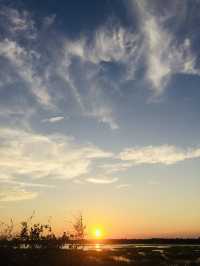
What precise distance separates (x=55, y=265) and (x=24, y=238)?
23826mm

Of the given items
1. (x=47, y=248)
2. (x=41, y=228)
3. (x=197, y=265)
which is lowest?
(x=197, y=265)

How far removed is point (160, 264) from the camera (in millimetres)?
50062

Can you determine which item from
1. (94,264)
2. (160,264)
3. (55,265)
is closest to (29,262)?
(55,265)

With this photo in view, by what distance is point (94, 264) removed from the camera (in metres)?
46.4

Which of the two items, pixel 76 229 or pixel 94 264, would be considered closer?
pixel 94 264

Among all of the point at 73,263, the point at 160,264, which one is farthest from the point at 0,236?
the point at 160,264

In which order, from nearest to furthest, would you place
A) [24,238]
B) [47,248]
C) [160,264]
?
1. [160,264]
2. [47,248]
3. [24,238]

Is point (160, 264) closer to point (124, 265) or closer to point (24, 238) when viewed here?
point (124, 265)

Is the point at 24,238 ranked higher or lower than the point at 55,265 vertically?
higher

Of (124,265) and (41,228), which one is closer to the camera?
(124,265)

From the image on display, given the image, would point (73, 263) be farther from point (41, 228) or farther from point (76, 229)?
point (76, 229)

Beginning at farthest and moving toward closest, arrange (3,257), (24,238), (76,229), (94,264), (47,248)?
(76,229), (24,238), (47,248), (94,264), (3,257)

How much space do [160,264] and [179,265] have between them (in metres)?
3.05

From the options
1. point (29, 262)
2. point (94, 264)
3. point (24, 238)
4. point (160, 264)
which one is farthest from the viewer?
point (24, 238)
